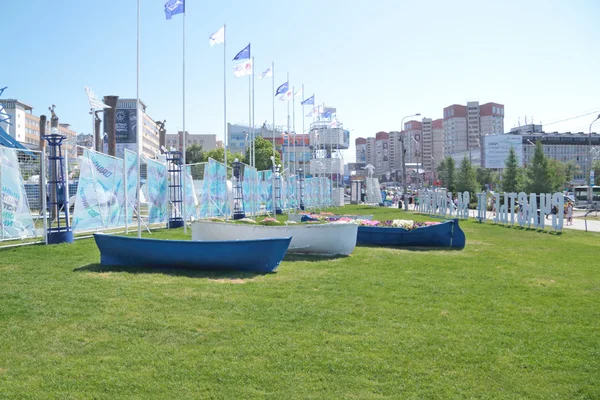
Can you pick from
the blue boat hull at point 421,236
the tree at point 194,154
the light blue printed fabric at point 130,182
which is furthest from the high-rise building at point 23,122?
the blue boat hull at point 421,236

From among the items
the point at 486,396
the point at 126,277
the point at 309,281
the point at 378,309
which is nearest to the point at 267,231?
the point at 309,281

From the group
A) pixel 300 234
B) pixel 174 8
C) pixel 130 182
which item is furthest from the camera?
pixel 130 182

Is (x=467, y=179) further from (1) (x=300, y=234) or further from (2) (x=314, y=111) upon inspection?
(1) (x=300, y=234)

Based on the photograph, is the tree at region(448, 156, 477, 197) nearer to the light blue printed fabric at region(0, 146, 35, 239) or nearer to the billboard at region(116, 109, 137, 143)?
the light blue printed fabric at region(0, 146, 35, 239)

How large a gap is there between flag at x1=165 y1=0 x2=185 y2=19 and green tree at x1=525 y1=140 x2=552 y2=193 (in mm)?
44351

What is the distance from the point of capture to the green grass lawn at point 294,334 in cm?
479

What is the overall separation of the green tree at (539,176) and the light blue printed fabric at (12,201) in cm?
4878

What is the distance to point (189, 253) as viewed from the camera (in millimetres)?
10383

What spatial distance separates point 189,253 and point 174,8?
10784 millimetres

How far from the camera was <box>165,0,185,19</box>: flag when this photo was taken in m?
17.6

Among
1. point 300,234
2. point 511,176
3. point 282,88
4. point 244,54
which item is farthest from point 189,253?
point 511,176

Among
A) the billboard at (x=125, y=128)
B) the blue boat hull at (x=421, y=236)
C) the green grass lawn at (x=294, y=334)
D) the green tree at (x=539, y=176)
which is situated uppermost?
the billboard at (x=125, y=128)

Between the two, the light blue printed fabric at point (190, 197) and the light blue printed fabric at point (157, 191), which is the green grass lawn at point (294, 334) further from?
the light blue printed fabric at point (190, 197)

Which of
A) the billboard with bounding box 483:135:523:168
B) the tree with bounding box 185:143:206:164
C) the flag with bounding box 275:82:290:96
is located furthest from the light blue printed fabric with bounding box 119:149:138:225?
the tree with bounding box 185:143:206:164
